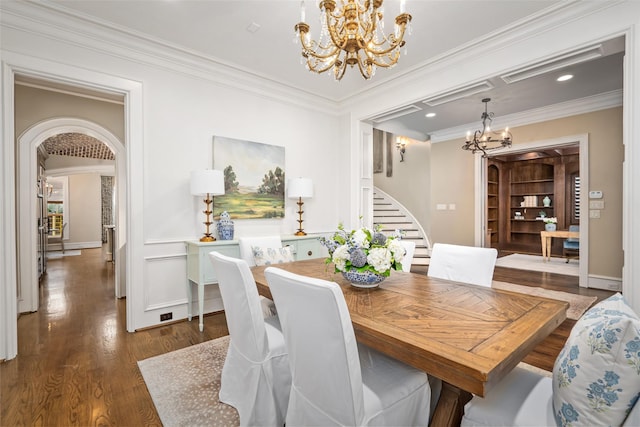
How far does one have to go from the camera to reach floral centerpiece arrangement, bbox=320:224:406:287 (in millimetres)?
1623

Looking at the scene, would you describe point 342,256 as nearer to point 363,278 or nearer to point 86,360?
point 363,278

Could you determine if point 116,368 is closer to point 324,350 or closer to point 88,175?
point 324,350

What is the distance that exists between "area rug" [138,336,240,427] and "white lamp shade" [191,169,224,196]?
1.39 metres

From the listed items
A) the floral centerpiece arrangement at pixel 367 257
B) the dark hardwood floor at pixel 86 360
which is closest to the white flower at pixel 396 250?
the floral centerpiece arrangement at pixel 367 257

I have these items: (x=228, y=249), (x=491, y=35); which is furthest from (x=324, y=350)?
(x=491, y=35)

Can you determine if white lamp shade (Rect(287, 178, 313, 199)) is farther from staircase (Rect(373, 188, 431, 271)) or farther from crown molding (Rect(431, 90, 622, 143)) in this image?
crown molding (Rect(431, 90, 622, 143))

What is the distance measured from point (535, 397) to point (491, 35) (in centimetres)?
294

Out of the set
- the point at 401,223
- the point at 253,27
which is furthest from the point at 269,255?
the point at 401,223

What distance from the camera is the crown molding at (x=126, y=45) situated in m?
2.37

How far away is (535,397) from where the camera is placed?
1.12 metres

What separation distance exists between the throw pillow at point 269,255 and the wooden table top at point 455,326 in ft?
3.63

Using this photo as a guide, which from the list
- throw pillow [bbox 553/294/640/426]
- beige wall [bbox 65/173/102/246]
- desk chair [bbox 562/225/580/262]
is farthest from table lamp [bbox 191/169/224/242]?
beige wall [bbox 65/173/102/246]

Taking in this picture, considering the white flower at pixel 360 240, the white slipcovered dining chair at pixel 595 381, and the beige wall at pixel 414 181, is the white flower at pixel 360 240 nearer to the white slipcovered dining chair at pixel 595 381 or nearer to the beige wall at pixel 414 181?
the white slipcovered dining chair at pixel 595 381

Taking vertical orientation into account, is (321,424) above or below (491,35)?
below
